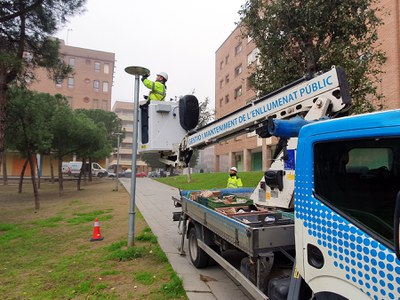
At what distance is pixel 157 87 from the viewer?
6.89 m

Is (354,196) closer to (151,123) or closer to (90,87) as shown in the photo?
(151,123)

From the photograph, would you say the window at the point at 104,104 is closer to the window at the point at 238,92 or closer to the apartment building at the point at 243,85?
the apartment building at the point at 243,85

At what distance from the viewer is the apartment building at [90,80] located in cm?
6925

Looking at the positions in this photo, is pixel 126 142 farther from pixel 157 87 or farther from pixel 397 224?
pixel 397 224

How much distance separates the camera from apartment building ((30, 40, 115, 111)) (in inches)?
2726

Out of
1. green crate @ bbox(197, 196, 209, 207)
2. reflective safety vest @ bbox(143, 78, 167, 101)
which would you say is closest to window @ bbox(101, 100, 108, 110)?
reflective safety vest @ bbox(143, 78, 167, 101)

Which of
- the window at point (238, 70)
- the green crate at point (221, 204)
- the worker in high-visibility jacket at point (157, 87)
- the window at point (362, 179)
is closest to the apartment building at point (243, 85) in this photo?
the window at point (238, 70)

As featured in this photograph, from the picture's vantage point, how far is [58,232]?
906 centimetres

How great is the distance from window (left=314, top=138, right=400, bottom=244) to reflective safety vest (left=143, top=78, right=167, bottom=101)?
4910 mm

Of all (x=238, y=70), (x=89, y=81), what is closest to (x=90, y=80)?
(x=89, y=81)

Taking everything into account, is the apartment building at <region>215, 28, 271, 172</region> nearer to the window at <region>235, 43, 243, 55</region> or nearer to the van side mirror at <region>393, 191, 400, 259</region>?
the window at <region>235, 43, 243, 55</region>

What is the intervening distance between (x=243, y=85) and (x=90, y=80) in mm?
45703

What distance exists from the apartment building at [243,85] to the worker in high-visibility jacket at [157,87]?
534 inches

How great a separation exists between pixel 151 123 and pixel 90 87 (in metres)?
69.7
